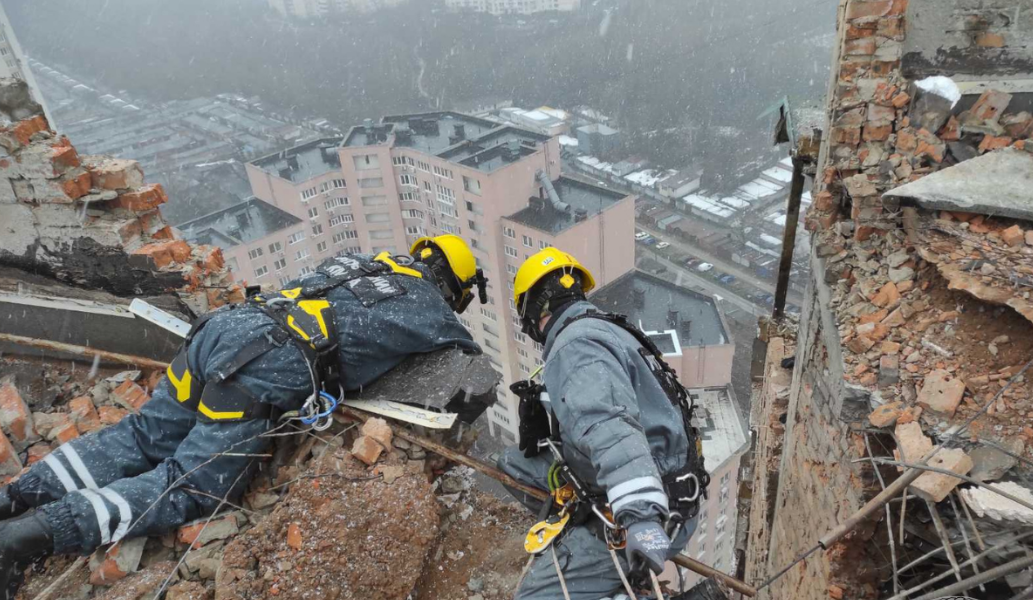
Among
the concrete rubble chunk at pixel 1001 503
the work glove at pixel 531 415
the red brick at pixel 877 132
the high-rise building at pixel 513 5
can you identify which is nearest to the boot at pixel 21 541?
the work glove at pixel 531 415

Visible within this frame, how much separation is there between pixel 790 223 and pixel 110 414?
5259 millimetres

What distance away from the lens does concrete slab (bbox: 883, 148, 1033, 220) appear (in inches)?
109

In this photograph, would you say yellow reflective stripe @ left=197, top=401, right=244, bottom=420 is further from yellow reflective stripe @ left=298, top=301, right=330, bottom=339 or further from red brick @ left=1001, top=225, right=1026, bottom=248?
red brick @ left=1001, top=225, right=1026, bottom=248

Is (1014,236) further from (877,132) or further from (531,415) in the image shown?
(531,415)

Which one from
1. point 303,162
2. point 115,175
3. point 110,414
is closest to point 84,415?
point 110,414

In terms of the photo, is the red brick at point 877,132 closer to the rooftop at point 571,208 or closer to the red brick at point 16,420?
the red brick at point 16,420

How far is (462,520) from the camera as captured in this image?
380 centimetres

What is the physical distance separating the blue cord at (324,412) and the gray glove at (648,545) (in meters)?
1.93

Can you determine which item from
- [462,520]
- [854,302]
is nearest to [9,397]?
[462,520]

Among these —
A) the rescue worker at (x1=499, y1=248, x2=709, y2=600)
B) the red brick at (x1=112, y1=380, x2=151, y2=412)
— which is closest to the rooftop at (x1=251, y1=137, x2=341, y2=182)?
the red brick at (x1=112, y1=380, x2=151, y2=412)

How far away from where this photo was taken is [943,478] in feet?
7.84

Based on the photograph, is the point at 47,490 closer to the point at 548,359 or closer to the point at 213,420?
the point at 213,420

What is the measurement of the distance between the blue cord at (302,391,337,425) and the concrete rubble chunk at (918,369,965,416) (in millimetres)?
2910

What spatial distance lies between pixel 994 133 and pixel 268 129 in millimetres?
41252
